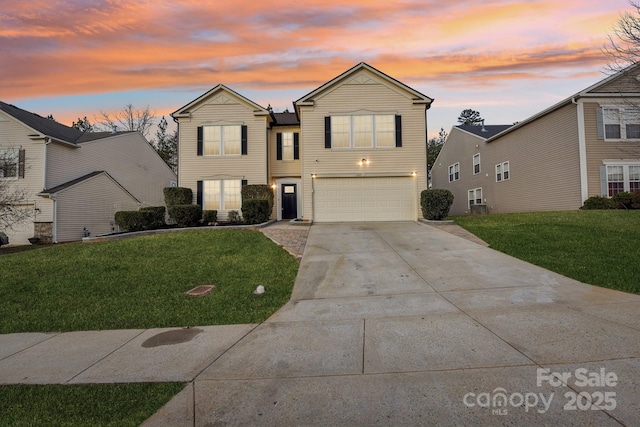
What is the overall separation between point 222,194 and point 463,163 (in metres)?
20.1

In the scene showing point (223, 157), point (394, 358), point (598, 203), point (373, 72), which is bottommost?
point (394, 358)

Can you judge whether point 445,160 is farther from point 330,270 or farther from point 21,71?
point 21,71

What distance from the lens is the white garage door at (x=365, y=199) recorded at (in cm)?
1543

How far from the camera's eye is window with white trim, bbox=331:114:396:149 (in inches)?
621

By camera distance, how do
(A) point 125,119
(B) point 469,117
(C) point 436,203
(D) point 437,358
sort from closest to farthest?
(D) point 437,358
(C) point 436,203
(A) point 125,119
(B) point 469,117

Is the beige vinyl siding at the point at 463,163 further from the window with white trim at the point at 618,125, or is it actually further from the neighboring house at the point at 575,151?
the window with white trim at the point at 618,125

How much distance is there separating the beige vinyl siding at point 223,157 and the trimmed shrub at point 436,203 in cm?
823

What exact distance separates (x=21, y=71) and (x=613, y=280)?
22.1m

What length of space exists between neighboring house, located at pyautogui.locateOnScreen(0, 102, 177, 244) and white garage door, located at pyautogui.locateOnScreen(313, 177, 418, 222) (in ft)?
42.5

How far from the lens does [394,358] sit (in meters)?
3.50

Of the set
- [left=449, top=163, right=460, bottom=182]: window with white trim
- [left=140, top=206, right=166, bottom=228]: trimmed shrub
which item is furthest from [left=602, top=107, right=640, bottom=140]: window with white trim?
[left=140, top=206, right=166, bottom=228]: trimmed shrub

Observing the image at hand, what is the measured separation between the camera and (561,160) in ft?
53.1

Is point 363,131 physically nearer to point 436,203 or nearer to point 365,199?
point 365,199

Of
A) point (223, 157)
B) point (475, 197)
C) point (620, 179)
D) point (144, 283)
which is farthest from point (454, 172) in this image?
point (144, 283)
